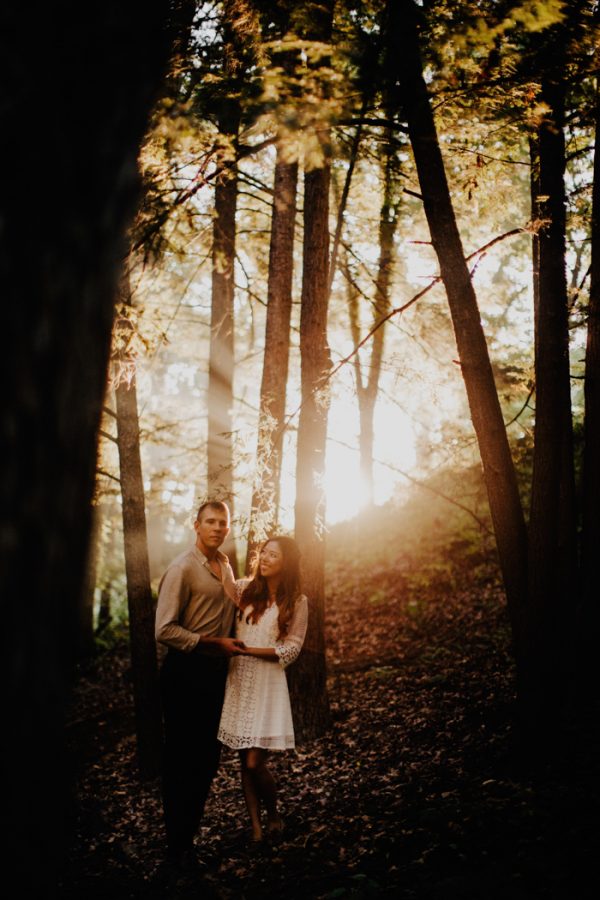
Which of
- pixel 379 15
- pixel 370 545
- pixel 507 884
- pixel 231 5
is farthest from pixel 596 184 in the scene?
pixel 370 545

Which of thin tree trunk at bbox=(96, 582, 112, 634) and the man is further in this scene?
thin tree trunk at bbox=(96, 582, 112, 634)

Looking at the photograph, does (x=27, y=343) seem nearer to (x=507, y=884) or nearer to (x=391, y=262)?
(x=507, y=884)

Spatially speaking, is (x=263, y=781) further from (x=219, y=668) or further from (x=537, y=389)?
(x=537, y=389)

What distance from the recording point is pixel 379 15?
506cm

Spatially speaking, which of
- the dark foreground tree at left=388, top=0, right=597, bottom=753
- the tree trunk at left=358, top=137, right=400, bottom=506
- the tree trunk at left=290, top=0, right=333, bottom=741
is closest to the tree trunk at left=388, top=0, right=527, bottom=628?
the dark foreground tree at left=388, top=0, right=597, bottom=753

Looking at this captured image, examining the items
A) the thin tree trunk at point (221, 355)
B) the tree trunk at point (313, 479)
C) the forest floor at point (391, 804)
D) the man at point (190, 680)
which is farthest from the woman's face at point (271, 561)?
the thin tree trunk at point (221, 355)

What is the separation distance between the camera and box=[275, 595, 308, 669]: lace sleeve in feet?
14.7

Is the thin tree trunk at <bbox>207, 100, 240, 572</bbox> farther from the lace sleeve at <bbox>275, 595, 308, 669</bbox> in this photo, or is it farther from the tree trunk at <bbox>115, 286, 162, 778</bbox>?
the lace sleeve at <bbox>275, 595, 308, 669</bbox>

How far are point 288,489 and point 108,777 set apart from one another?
3909 millimetres

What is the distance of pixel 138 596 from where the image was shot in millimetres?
6863

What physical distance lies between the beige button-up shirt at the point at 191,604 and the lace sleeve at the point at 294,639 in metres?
0.45

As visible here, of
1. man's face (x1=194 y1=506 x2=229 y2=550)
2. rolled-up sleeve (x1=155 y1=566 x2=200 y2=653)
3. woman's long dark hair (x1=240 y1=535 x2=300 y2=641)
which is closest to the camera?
rolled-up sleeve (x1=155 y1=566 x2=200 y2=653)

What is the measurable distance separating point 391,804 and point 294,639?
149cm

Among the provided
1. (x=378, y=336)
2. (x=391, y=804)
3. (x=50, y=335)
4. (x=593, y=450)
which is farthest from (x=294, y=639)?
(x=378, y=336)
